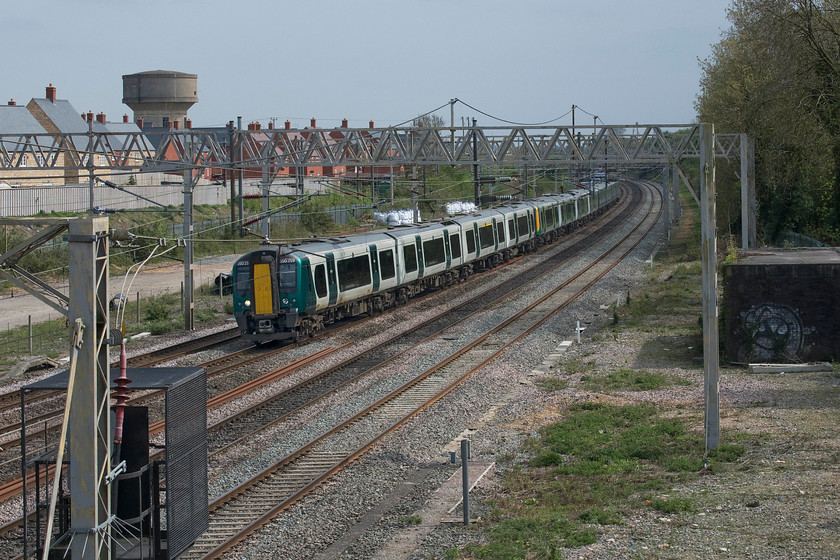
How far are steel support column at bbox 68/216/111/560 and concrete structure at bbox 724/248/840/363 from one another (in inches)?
556

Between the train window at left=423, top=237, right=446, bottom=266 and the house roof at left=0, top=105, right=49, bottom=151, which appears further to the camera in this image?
the house roof at left=0, top=105, right=49, bottom=151

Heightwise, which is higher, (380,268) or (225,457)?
(380,268)

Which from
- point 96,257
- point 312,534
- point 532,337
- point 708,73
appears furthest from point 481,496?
point 708,73

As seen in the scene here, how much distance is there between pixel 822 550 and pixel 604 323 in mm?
16989

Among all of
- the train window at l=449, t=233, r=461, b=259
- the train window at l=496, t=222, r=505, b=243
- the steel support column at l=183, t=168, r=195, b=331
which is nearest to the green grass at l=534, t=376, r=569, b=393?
the steel support column at l=183, t=168, r=195, b=331

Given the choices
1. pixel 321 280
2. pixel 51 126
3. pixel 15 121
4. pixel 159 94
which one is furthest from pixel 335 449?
pixel 159 94

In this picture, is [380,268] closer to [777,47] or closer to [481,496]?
[777,47]

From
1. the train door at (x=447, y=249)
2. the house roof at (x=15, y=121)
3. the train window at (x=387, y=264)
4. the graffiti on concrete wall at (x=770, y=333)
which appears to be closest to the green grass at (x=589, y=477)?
the graffiti on concrete wall at (x=770, y=333)

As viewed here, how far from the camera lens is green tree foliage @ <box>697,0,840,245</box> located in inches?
1072

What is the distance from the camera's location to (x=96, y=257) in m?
7.03

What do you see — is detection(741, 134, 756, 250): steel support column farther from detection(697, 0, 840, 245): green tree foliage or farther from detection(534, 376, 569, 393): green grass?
detection(534, 376, 569, 393): green grass

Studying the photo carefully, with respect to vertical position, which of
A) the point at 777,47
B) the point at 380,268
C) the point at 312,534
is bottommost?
the point at 312,534

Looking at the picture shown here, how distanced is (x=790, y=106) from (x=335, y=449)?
64.8 feet

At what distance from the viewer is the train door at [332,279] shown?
23.3 meters
